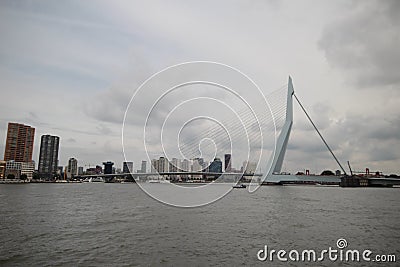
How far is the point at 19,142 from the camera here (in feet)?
346

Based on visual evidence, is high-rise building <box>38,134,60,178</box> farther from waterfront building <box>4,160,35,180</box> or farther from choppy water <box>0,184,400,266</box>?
choppy water <box>0,184,400,266</box>

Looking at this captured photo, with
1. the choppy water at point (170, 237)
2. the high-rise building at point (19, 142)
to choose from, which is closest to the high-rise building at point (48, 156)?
the high-rise building at point (19, 142)

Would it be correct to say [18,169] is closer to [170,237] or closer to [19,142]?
[19,142]

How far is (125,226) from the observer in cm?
1275

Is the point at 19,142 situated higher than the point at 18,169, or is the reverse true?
the point at 19,142

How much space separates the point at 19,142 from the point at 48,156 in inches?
435

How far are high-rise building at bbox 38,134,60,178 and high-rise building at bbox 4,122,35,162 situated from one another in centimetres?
451

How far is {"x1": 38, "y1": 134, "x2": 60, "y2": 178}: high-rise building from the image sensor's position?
11094 cm

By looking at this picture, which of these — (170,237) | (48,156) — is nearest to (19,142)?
(48,156)

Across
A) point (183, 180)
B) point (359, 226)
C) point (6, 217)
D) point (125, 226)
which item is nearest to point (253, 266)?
point (125, 226)

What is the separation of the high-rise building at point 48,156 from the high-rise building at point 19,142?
177 inches

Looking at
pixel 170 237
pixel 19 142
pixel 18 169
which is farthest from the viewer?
pixel 19 142

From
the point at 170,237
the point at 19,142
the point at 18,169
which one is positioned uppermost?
the point at 19,142

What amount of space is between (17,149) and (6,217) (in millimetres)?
104023
